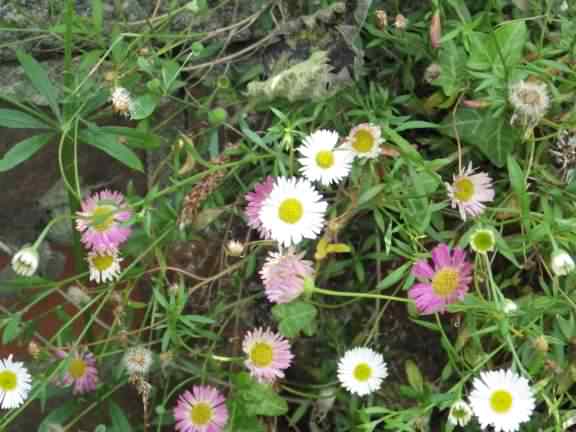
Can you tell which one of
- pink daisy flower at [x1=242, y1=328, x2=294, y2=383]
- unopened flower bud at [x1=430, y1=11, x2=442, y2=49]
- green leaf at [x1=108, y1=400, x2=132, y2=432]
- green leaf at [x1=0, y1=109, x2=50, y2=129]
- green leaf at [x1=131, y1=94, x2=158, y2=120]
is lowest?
green leaf at [x1=108, y1=400, x2=132, y2=432]

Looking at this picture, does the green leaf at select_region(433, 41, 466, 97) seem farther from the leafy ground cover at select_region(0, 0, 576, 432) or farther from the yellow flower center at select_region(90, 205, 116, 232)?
the yellow flower center at select_region(90, 205, 116, 232)

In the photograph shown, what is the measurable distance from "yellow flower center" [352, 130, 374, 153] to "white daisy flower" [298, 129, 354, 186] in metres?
0.03

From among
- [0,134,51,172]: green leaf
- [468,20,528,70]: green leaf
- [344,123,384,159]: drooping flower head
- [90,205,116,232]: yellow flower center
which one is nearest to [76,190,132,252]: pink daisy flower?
[90,205,116,232]: yellow flower center

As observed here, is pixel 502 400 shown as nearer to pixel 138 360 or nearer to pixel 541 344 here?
pixel 541 344

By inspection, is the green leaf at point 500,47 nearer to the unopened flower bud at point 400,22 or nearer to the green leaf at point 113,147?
the unopened flower bud at point 400,22

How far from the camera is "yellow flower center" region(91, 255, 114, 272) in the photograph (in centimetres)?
117

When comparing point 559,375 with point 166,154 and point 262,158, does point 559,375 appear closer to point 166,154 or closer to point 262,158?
point 262,158

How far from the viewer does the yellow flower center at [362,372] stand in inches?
45.9

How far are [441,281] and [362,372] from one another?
192mm

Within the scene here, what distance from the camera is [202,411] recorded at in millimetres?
1188

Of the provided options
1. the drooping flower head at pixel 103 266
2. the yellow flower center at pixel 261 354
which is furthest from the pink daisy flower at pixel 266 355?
the drooping flower head at pixel 103 266

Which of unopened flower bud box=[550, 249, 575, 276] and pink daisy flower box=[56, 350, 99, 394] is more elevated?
unopened flower bud box=[550, 249, 575, 276]

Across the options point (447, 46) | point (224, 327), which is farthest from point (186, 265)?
point (447, 46)

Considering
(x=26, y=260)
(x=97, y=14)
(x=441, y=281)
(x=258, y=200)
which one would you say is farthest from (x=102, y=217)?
(x=441, y=281)
